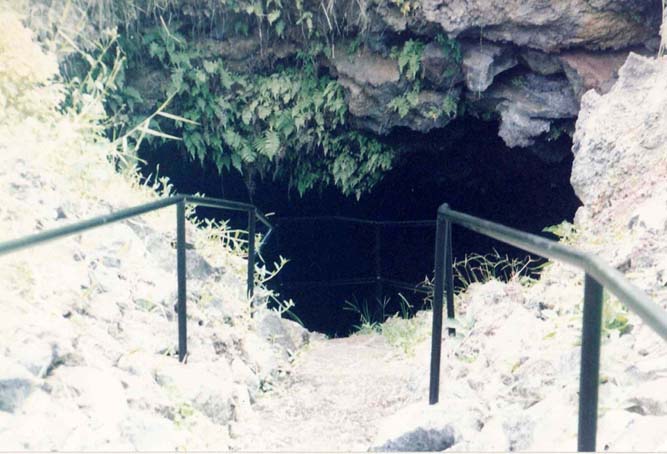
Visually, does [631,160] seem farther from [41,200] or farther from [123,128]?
[123,128]

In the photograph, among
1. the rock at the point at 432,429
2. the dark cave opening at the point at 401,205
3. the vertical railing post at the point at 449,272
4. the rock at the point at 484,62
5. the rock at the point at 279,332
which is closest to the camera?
the rock at the point at 432,429

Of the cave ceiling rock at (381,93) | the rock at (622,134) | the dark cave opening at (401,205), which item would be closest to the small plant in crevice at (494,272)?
the dark cave opening at (401,205)

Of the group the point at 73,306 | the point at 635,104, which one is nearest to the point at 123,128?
the point at 73,306

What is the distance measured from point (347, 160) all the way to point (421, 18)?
78.6 inches

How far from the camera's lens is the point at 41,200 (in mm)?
3768

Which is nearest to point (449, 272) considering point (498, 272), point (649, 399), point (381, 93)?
point (649, 399)

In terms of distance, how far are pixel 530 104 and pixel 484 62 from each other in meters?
0.64

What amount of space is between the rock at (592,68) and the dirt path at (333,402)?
2.94m

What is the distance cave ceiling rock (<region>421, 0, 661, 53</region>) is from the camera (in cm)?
573

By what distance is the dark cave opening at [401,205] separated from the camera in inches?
309

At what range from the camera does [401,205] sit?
31.6 feet

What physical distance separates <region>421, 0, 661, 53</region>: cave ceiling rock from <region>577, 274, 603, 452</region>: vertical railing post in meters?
5.04

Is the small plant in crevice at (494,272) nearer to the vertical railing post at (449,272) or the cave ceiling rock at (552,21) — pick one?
the vertical railing post at (449,272)

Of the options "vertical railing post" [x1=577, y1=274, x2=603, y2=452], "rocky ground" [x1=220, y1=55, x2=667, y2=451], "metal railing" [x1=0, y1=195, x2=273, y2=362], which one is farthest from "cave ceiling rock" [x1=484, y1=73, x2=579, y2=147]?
"vertical railing post" [x1=577, y1=274, x2=603, y2=452]
